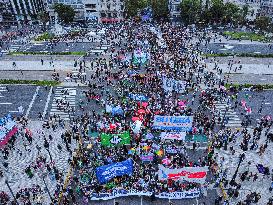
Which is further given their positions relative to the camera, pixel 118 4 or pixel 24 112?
pixel 118 4

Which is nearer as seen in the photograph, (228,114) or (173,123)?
(173,123)

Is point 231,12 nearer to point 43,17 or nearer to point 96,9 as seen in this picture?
point 96,9

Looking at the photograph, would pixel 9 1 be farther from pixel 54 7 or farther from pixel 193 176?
pixel 193 176

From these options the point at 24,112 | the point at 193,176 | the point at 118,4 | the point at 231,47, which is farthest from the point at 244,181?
the point at 118,4

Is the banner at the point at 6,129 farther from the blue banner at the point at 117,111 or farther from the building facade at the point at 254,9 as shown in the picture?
the building facade at the point at 254,9

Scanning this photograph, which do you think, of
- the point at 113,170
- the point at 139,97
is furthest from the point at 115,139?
the point at 139,97

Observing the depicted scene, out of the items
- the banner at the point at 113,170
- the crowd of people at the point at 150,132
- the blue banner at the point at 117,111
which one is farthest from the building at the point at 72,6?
the banner at the point at 113,170

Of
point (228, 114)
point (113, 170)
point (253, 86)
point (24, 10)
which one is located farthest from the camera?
point (24, 10)
